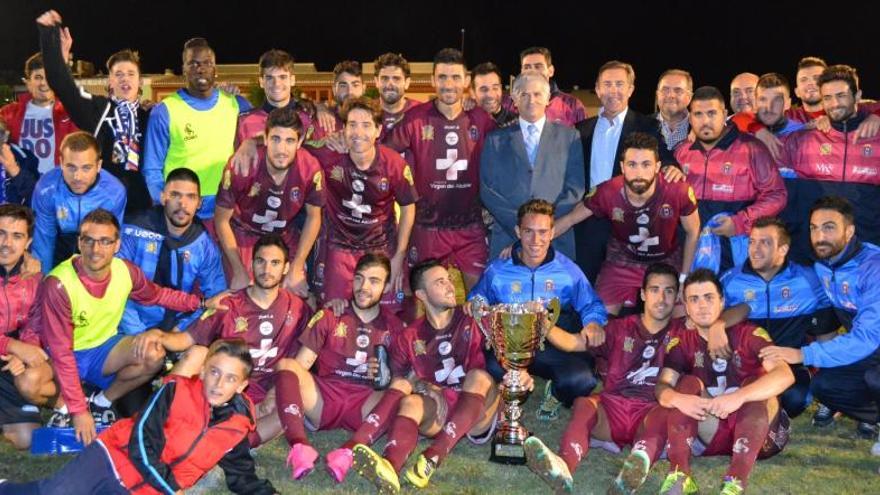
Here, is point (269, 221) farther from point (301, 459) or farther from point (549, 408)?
point (549, 408)

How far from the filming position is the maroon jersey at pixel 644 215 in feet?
17.6

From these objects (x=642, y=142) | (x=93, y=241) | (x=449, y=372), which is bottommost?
(x=449, y=372)

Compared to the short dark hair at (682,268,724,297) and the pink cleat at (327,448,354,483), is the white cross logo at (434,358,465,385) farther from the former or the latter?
the short dark hair at (682,268,724,297)

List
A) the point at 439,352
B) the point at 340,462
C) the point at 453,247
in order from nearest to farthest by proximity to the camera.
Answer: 1. the point at 340,462
2. the point at 439,352
3. the point at 453,247

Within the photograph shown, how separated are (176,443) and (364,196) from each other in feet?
7.95

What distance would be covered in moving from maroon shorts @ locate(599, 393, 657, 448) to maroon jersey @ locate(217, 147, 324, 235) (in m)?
2.25

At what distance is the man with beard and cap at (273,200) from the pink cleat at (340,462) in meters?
1.56

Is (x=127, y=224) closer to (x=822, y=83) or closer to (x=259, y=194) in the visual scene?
(x=259, y=194)

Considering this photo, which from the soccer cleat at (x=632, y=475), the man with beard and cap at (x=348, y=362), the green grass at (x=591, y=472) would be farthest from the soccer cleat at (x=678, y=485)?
the man with beard and cap at (x=348, y=362)

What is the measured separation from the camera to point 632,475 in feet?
13.0

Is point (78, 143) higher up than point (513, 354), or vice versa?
point (78, 143)

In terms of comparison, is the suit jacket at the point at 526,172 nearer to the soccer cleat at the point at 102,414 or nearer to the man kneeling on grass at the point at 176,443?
the man kneeling on grass at the point at 176,443

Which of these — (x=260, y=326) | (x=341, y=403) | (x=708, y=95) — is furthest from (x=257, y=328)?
(x=708, y=95)

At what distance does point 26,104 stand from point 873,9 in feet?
166
